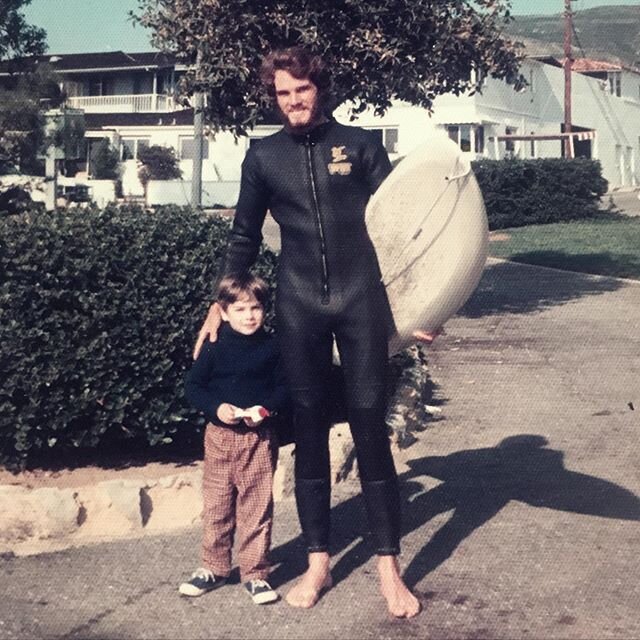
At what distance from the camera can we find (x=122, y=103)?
63.2 meters

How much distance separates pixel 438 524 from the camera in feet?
19.0

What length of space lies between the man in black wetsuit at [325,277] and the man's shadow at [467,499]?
1.58 ft

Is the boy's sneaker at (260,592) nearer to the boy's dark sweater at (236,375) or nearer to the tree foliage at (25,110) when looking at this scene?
the boy's dark sweater at (236,375)

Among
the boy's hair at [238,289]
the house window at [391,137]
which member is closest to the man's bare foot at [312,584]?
the boy's hair at [238,289]

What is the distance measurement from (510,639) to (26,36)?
15.5m


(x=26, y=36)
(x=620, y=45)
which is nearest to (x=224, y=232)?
(x=26, y=36)

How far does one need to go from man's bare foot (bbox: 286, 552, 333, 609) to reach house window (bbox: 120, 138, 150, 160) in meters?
51.4

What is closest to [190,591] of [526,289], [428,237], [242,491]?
[242,491]

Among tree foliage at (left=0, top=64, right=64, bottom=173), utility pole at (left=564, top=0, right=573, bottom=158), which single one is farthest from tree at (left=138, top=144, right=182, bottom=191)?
tree foliage at (left=0, top=64, right=64, bottom=173)

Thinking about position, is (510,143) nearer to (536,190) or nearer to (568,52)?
(568,52)

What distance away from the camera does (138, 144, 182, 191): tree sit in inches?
1983

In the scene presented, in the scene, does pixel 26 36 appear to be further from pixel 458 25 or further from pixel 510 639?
pixel 510 639

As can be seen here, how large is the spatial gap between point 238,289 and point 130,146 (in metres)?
53.7

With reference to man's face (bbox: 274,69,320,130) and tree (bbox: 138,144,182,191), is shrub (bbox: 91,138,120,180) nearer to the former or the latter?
tree (bbox: 138,144,182,191)
